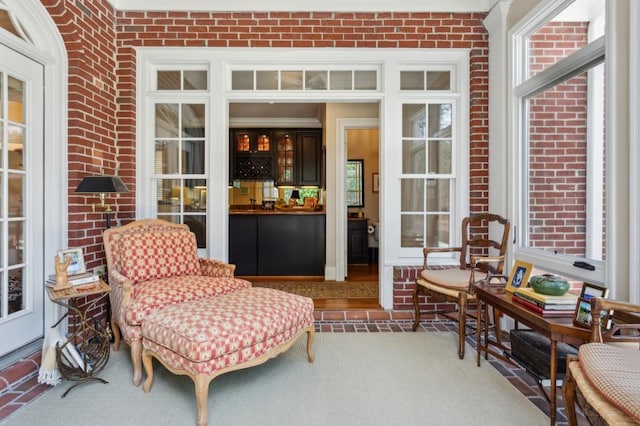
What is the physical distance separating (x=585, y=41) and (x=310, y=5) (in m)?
2.33

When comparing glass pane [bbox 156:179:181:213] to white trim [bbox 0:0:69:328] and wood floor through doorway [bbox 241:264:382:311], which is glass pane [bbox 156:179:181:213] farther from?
wood floor through doorway [bbox 241:264:382:311]

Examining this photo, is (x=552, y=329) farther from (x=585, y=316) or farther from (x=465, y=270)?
(x=465, y=270)

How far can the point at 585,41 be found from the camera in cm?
232

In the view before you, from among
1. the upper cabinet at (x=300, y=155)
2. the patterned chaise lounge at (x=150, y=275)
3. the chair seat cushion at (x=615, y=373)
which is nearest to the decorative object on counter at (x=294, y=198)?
the upper cabinet at (x=300, y=155)

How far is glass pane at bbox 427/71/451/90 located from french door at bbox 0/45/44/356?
3.41m

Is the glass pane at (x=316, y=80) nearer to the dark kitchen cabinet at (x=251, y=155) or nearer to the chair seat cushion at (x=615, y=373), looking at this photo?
the chair seat cushion at (x=615, y=373)

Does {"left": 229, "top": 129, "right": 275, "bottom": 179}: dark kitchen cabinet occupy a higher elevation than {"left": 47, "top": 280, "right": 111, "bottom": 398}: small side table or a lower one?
higher

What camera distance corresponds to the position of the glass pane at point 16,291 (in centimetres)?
237

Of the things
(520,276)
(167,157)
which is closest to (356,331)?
(520,276)

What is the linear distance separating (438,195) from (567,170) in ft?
3.88

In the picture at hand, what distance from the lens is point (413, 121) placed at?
139 inches

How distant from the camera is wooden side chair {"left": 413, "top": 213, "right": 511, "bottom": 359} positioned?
2.61 m

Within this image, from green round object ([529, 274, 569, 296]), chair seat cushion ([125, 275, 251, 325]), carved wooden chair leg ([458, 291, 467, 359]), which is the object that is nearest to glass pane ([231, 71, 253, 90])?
chair seat cushion ([125, 275, 251, 325])

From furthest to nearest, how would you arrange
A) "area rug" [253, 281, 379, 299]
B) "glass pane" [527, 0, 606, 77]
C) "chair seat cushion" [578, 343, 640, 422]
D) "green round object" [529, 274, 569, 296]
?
"area rug" [253, 281, 379, 299]
"glass pane" [527, 0, 606, 77]
"green round object" [529, 274, 569, 296]
"chair seat cushion" [578, 343, 640, 422]
